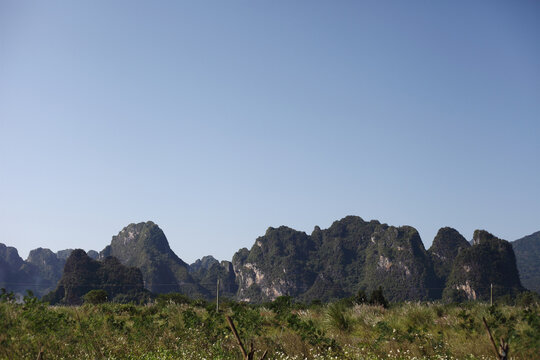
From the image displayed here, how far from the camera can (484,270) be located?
122438 millimetres

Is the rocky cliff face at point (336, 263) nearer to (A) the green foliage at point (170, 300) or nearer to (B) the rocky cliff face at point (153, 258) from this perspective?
(B) the rocky cliff face at point (153, 258)

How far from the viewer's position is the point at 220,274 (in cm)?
18812

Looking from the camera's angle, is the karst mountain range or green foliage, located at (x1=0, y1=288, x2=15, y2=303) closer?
green foliage, located at (x1=0, y1=288, x2=15, y2=303)

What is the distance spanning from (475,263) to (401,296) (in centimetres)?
2681

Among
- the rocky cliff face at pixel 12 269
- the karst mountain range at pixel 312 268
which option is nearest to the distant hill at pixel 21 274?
the rocky cliff face at pixel 12 269

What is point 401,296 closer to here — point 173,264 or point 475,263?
point 475,263

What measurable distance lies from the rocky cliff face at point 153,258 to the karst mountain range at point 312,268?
40cm

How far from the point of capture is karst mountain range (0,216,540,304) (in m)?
116

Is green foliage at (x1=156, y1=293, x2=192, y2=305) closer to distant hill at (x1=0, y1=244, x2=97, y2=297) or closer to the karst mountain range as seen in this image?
the karst mountain range

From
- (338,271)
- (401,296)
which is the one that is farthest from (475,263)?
(338,271)

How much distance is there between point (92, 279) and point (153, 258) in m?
54.1

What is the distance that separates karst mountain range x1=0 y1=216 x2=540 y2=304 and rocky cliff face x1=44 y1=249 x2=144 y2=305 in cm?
24

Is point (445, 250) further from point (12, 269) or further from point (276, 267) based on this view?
point (12, 269)

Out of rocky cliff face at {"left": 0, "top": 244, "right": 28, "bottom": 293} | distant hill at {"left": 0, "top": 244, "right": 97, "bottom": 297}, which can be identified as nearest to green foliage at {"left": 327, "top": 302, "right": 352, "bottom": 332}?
distant hill at {"left": 0, "top": 244, "right": 97, "bottom": 297}
